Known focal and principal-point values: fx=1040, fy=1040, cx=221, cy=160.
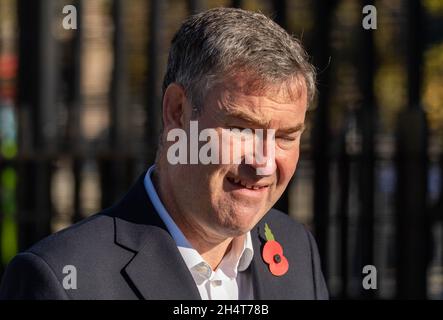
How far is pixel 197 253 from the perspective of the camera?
7.21 feet

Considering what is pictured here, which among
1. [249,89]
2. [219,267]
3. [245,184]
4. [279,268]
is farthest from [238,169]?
[279,268]

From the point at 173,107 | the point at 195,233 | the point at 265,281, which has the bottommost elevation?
the point at 265,281

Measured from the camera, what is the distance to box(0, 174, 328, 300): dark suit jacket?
6.73ft

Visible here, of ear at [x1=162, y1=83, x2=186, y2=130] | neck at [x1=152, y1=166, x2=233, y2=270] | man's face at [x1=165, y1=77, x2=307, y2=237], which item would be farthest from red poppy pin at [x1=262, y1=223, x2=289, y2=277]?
ear at [x1=162, y1=83, x2=186, y2=130]

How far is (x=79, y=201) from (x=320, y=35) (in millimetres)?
1883

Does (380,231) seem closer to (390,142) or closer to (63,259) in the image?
(390,142)

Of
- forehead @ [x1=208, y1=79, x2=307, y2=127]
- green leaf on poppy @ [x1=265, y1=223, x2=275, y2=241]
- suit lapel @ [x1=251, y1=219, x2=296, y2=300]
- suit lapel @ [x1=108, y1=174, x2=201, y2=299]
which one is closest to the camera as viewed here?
forehead @ [x1=208, y1=79, x2=307, y2=127]

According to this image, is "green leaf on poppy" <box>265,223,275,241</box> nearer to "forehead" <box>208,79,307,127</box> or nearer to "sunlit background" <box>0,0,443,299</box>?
"forehead" <box>208,79,307,127</box>

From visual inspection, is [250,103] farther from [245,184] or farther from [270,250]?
[270,250]

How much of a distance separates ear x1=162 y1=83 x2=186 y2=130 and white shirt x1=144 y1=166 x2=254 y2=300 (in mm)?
178

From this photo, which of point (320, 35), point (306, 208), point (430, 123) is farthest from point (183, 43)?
point (306, 208)

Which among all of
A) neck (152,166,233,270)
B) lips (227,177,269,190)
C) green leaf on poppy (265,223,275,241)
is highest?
lips (227,177,269,190)

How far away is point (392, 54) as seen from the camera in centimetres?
746

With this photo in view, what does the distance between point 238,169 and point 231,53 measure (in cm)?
23
